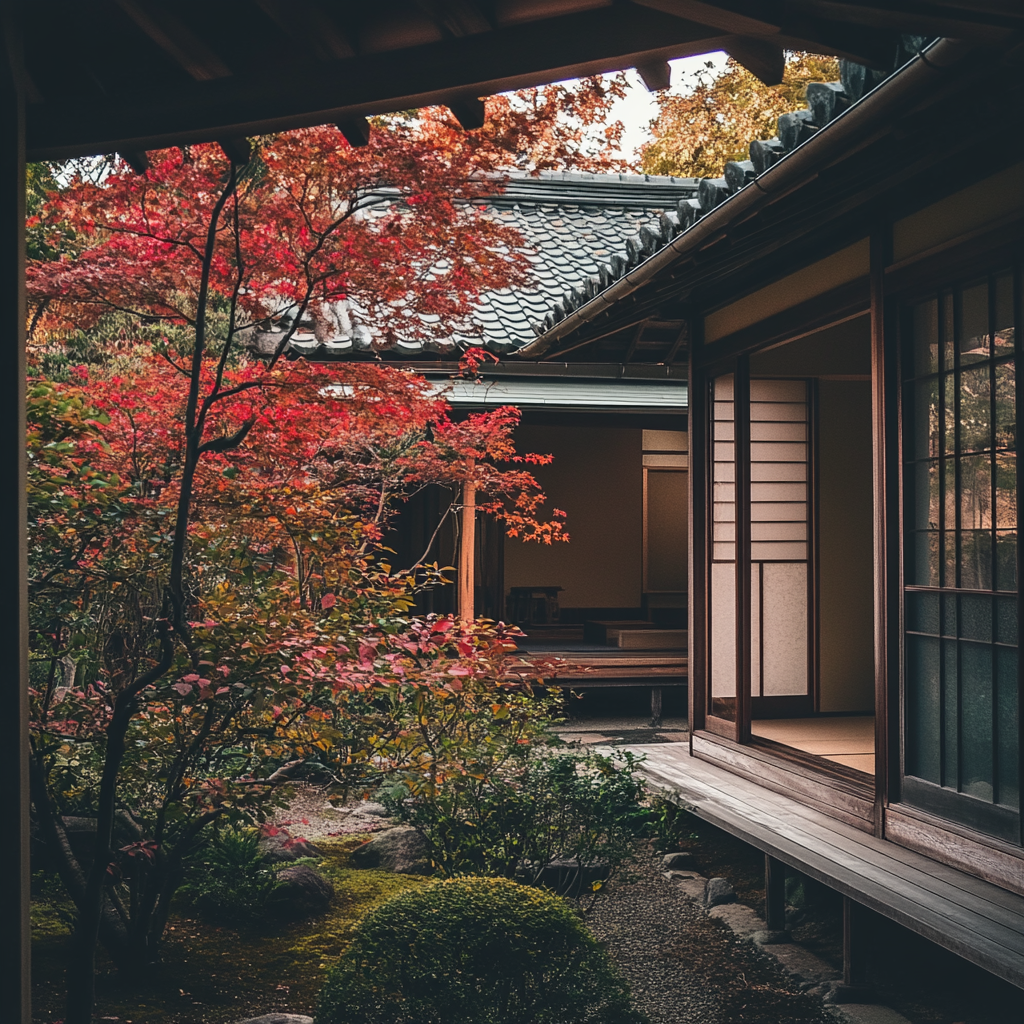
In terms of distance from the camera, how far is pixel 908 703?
4574mm

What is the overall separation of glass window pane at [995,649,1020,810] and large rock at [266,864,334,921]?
314cm

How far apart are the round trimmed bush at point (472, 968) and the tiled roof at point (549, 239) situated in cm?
686

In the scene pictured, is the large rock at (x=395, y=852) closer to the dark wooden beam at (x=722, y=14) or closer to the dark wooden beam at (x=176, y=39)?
the dark wooden beam at (x=176, y=39)

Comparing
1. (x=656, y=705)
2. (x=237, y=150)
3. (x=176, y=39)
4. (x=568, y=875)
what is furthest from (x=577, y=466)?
(x=176, y=39)

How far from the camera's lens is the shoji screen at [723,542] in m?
6.88

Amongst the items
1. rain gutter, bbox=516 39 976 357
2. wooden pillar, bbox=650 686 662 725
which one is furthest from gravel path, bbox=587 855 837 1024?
wooden pillar, bbox=650 686 662 725

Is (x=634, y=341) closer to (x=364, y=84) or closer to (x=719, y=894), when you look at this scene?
(x=719, y=894)

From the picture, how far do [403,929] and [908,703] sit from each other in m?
2.48

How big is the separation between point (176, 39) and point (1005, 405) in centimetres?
315

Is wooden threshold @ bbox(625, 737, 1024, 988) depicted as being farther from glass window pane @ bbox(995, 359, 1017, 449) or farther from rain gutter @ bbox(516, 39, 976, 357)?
rain gutter @ bbox(516, 39, 976, 357)

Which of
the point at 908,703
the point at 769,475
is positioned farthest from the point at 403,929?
the point at 769,475

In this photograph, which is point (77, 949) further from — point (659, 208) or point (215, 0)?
point (659, 208)

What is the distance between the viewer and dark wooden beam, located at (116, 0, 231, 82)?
2.29 meters

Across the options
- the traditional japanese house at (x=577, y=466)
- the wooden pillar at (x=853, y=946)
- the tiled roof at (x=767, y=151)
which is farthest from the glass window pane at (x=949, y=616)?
the traditional japanese house at (x=577, y=466)
